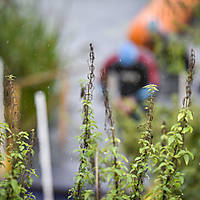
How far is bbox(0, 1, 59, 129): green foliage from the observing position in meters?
2.86

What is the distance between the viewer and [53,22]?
332cm

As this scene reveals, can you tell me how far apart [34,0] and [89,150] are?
280cm

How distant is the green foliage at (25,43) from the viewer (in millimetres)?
2855

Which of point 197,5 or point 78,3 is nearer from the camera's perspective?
point 197,5

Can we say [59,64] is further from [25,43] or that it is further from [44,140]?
[44,140]

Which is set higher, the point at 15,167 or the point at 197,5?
the point at 197,5

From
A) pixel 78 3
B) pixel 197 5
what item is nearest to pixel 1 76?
pixel 197 5

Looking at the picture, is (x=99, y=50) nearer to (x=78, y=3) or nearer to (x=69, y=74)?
(x=78, y=3)

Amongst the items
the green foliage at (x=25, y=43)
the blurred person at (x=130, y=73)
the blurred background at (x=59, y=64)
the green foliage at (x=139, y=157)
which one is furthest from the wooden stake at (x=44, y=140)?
the green foliage at (x=25, y=43)

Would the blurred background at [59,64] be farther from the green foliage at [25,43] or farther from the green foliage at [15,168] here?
the green foliage at [15,168]

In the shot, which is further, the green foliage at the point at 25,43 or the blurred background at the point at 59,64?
the green foliage at the point at 25,43

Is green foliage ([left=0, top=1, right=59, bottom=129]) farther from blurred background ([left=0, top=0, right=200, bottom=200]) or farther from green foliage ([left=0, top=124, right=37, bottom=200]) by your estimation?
green foliage ([left=0, top=124, right=37, bottom=200])

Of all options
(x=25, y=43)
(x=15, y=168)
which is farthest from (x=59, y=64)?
(x=15, y=168)

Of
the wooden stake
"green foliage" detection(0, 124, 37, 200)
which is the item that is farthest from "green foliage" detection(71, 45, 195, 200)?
the wooden stake
